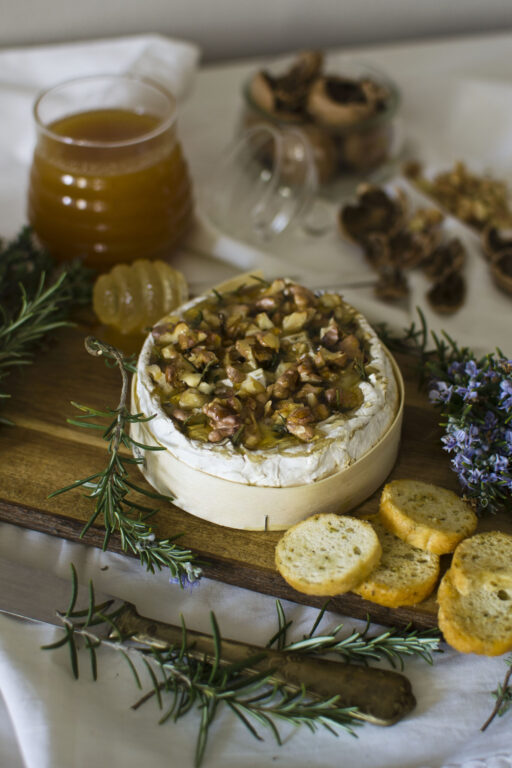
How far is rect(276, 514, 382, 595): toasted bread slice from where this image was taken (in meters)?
1.16

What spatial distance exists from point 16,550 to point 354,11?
2.25m

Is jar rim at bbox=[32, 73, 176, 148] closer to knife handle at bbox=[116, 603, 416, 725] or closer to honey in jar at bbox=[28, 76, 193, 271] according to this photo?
honey in jar at bbox=[28, 76, 193, 271]

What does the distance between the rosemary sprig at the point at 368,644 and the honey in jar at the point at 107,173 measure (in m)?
0.98

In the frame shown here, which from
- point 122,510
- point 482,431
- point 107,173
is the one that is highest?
point 107,173

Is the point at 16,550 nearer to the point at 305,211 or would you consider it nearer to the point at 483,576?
the point at 483,576

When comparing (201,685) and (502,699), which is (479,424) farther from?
(201,685)

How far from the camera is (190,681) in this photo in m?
1.09

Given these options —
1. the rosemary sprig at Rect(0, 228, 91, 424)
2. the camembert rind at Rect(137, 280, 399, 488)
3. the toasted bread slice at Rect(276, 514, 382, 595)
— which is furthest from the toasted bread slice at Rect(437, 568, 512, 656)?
the rosemary sprig at Rect(0, 228, 91, 424)

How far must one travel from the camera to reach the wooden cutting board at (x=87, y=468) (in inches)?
49.5

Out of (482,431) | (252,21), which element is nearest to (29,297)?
(482,431)

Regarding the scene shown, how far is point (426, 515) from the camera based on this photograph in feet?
4.16

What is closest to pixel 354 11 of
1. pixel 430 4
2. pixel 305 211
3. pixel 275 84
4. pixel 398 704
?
pixel 430 4

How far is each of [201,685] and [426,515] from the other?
46 cm

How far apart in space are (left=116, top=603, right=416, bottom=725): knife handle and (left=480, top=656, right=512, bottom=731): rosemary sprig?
0.39 ft
